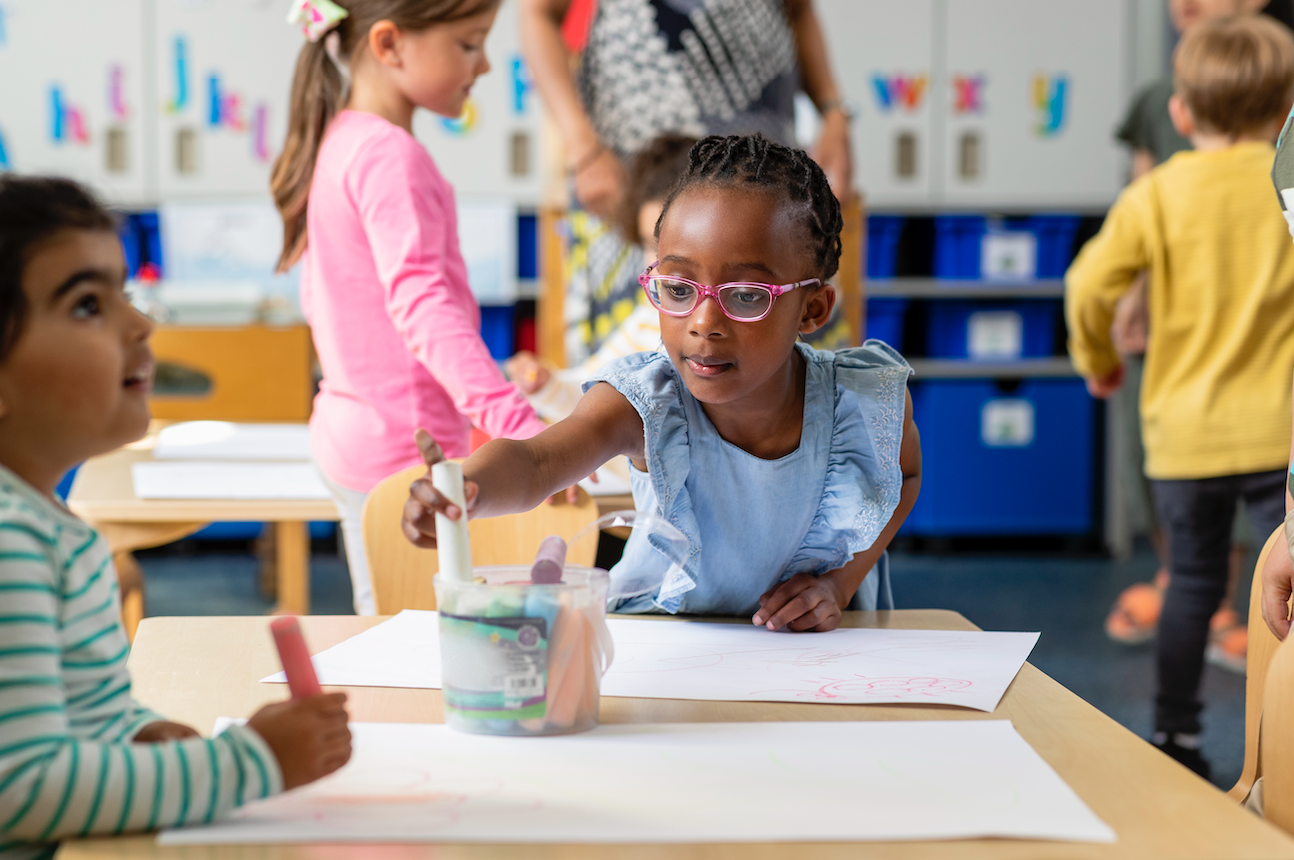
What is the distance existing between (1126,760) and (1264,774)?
18 cm

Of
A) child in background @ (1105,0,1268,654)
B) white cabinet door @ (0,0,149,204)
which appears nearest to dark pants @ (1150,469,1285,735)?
child in background @ (1105,0,1268,654)

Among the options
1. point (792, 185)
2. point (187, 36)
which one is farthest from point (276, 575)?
point (792, 185)

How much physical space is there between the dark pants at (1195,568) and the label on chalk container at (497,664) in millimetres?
1597

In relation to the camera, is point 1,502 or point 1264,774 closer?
point 1,502

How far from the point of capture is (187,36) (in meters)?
3.94

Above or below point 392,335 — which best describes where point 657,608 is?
below

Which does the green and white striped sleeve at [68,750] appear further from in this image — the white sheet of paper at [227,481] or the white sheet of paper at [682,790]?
the white sheet of paper at [227,481]

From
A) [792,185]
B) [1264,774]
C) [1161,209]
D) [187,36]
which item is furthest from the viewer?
[187,36]

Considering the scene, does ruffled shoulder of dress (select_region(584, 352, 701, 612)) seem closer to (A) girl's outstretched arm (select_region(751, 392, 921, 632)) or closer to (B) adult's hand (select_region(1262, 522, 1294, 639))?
(A) girl's outstretched arm (select_region(751, 392, 921, 632))

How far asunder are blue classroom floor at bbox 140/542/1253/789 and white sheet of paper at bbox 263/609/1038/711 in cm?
143

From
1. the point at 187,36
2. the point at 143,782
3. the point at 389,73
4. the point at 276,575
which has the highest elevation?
the point at 187,36

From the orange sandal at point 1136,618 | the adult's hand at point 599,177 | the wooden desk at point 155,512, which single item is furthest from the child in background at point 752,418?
the orange sandal at point 1136,618

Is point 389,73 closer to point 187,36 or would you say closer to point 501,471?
point 501,471

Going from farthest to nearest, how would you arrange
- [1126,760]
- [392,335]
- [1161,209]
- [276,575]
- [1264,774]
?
[276,575] → [1161,209] → [392,335] → [1264,774] → [1126,760]
